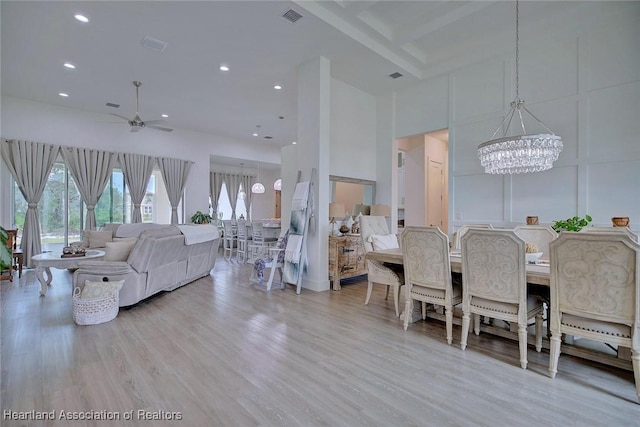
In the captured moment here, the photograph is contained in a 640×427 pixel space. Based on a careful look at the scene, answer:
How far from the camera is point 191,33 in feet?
13.7

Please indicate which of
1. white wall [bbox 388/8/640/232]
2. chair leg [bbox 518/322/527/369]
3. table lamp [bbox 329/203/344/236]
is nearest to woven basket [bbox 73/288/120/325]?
table lamp [bbox 329/203/344/236]

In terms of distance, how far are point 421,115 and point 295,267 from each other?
3.76 m

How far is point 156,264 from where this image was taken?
4.00 meters

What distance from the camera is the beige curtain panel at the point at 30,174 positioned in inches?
245

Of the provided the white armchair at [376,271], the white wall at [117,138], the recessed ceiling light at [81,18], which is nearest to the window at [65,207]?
the white wall at [117,138]

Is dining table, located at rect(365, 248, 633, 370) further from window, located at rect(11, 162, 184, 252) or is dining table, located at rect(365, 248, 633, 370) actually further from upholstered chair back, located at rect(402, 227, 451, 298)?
window, located at rect(11, 162, 184, 252)

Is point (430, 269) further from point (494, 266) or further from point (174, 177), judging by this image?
point (174, 177)

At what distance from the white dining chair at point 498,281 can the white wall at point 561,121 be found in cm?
247

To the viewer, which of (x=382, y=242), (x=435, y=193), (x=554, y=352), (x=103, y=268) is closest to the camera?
(x=554, y=352)

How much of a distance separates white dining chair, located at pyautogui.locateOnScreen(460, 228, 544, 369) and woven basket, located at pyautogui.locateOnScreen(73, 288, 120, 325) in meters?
3.66

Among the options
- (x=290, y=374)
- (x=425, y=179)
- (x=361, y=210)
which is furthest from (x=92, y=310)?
(x=425, y=179)

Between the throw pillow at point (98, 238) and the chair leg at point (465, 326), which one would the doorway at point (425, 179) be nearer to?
the chair leg at point (465, 326)

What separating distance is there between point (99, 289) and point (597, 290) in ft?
14.9

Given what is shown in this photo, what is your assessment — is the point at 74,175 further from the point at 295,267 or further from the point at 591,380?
the point at 591,380
